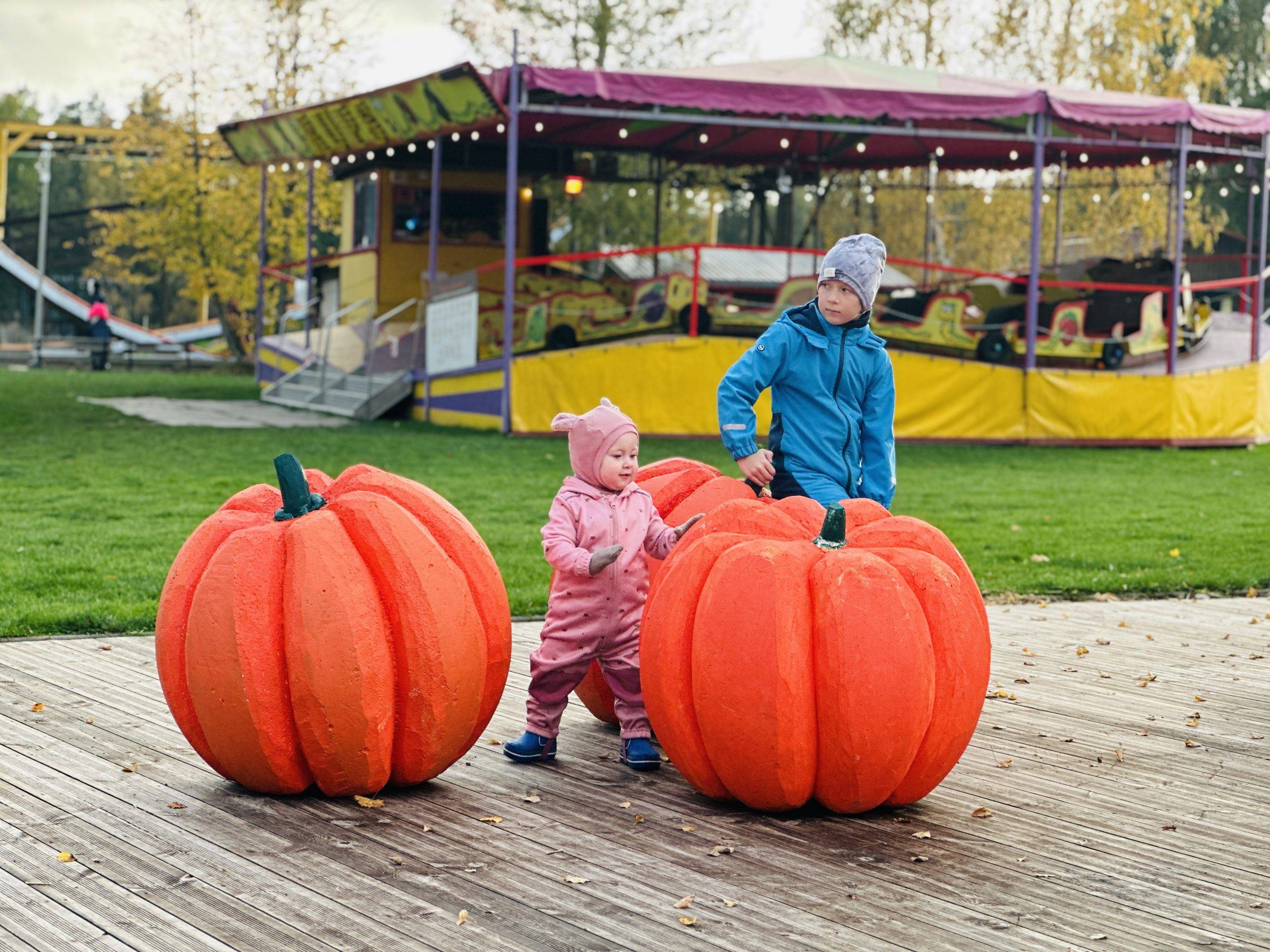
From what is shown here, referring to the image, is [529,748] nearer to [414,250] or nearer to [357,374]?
[357,374]

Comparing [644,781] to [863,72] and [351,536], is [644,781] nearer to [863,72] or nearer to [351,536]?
[351,536]

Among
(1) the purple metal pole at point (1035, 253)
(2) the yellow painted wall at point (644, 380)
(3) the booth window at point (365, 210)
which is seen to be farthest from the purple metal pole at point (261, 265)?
(1) the purple metal pole at point (1035, 253)

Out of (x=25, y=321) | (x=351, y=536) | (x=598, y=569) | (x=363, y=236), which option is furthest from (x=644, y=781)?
(x=25, y=321)

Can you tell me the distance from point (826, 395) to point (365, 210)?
799 inches

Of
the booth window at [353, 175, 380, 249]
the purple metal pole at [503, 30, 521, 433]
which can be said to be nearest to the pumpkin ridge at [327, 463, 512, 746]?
the purple metal pole at [503, 30, 521, 433]

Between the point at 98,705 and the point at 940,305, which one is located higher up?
the point at 940,305

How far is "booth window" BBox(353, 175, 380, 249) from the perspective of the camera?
77.3 feet

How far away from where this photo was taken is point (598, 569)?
447 centimetres

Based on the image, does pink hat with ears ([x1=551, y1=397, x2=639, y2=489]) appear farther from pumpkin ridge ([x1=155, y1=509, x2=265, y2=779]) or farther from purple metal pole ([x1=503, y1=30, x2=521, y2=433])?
purple metal pole ([x1=503, y1=30, x2=521, y2=433])

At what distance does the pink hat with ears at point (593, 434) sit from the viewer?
183 inches

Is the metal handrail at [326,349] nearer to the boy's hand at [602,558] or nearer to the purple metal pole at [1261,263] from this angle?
the purple metal pole at [1261,263]

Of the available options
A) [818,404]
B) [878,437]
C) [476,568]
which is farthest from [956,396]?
[476,568]

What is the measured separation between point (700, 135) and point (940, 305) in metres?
5.20

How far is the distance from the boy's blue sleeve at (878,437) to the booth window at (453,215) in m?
18.6
